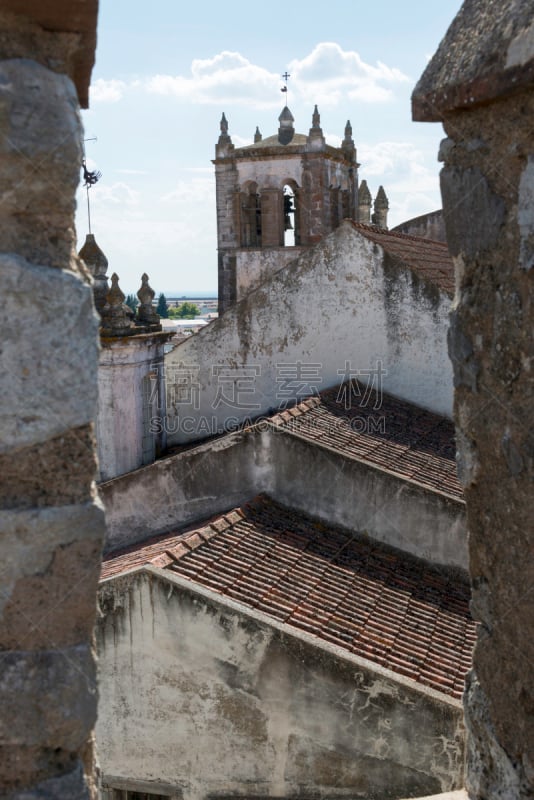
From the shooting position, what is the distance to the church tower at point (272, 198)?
20719 millimetres

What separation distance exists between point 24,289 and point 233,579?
6.08 meters

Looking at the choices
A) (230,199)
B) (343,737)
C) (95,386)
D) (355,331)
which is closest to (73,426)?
(95,386)

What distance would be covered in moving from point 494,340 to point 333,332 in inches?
397

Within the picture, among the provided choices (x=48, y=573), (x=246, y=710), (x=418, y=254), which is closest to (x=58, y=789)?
(x=48, y=573)

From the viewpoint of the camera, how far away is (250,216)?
21703mm

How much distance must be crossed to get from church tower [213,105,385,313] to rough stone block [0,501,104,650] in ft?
63.0

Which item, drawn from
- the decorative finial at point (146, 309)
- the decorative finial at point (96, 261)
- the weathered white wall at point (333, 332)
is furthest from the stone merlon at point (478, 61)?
the decorative finial at point (146, 309)

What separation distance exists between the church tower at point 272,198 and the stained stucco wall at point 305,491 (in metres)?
11.7

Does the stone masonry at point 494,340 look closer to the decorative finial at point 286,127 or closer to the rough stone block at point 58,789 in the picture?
the rough stone block at point 58,789

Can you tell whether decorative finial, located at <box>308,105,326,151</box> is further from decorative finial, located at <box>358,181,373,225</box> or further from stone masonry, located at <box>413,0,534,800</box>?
stone masonry, located at <box>413,0,534,800</box>

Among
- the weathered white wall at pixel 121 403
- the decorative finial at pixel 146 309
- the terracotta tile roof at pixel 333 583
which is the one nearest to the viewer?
the terracotta tile roof at pixel 333 583

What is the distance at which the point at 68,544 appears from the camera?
205cm

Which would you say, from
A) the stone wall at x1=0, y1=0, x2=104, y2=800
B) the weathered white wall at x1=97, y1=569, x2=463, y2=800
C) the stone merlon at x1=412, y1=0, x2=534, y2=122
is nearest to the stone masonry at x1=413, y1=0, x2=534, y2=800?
the stone merlon at x1=412, y1=0, x2=534, y2=122

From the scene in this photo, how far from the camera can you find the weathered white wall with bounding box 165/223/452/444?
12281 millimetres
